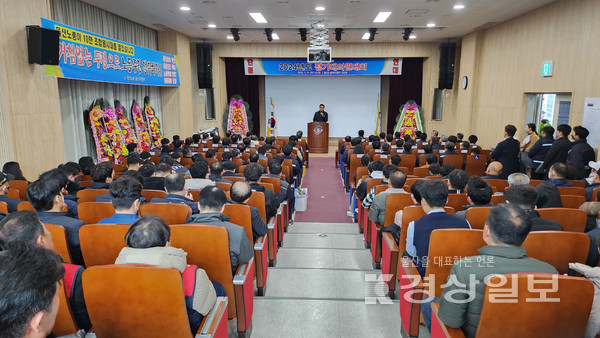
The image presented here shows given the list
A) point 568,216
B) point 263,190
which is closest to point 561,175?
point 568,216

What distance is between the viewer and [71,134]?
284 inches

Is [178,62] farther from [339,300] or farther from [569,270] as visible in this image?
[569,270]

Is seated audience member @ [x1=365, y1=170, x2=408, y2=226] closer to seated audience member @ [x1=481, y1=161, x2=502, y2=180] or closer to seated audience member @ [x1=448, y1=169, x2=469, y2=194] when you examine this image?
seated audience member @ [x1=448, y1=169, x2=469, y2=194]

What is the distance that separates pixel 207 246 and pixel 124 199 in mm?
759

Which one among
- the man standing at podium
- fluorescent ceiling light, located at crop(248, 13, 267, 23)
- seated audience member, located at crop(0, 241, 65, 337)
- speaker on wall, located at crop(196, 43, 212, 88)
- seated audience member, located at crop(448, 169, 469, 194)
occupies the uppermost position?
fluorescent ceiling light, located at crop(248, 13, 267, 23)

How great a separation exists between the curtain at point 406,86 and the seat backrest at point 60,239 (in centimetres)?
1276

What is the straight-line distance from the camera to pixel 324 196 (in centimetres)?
708

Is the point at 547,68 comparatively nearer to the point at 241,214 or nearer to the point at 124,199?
the point at 241,214

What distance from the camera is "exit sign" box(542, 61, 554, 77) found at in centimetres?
731

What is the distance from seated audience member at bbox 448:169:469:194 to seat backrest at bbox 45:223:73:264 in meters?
3.21

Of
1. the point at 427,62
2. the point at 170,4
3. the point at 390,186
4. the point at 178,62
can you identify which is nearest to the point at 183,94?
the point at 178,62

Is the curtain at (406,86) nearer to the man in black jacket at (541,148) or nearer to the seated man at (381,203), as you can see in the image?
the man in black jacket at (541,148)

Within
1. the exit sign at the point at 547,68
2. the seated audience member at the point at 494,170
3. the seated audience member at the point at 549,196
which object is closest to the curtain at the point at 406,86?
the exit sign at the point at 547,68

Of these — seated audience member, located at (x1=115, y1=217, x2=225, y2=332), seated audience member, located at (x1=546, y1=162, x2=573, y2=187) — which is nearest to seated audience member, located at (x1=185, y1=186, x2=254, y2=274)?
seated audience member, located at (x1=115, y1=217, x2=225, y2=332)
